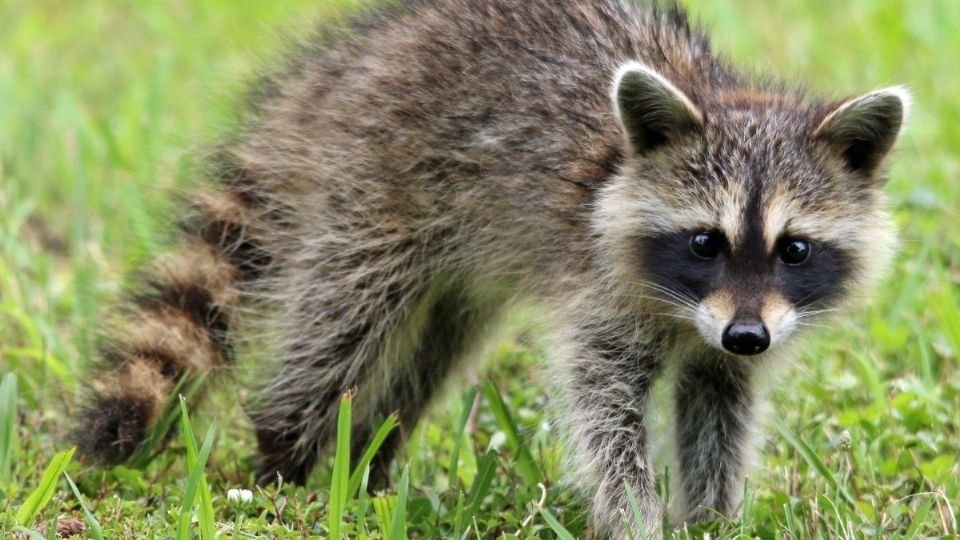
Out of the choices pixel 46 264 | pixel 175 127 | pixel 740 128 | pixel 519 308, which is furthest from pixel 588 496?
pixel 175 127

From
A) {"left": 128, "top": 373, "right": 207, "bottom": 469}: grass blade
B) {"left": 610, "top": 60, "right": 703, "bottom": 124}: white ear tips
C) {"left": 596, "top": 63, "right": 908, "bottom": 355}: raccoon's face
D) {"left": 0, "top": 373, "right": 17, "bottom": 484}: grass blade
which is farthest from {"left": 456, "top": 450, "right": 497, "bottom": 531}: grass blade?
{"left": 0, "top": 373, "right": 17, "bottom": 484}: grass blade

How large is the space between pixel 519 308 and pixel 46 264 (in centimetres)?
282

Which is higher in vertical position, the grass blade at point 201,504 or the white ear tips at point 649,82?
the white ear tips at point 649,82

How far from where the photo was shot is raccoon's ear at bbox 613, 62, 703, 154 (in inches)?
207

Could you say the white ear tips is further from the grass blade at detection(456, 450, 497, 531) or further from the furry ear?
the grass blade at detection(456, 450, 497, 531)

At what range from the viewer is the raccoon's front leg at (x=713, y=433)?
5.73 m

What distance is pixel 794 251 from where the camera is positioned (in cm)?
520

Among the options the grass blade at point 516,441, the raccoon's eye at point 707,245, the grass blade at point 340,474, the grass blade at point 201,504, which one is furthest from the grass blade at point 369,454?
the raccoon's eye at point 707,245

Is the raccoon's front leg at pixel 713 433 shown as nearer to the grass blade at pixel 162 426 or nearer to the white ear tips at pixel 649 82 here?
the white ear tips at pixel 649 82

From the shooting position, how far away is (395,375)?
6.34 metres

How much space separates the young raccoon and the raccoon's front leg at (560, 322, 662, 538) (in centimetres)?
1

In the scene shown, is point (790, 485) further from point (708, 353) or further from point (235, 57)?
point (235, 57)

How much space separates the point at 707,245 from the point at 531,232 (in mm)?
857

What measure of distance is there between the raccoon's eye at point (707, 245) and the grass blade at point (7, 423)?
7.98 ft
